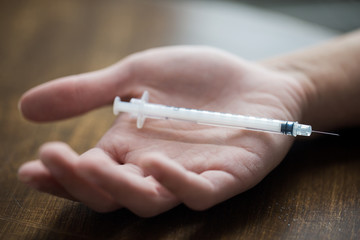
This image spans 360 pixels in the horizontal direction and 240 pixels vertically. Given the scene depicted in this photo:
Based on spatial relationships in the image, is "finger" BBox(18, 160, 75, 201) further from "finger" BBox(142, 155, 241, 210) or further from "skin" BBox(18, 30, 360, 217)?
"finger" BBox(142, 155, 241, 210)

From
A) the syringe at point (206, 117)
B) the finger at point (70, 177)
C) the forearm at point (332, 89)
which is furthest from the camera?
the forearm at point (332, 89)

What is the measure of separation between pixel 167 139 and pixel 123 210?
0.61ft

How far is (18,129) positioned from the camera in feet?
3.26

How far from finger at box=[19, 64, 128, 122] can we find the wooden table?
83mm

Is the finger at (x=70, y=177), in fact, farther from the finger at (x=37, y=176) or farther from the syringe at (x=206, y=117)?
the syringe at (x=206, y=117)

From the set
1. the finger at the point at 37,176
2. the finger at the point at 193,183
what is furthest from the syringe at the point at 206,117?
the finger at the point at 37,176

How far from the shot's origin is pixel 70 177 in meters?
0.64

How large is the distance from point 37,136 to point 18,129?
55 mm

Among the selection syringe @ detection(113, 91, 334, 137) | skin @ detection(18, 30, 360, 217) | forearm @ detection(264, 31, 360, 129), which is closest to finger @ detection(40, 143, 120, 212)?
skin @ detection(18, 30, 360, 217)

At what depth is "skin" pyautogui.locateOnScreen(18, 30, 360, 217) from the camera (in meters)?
0.64

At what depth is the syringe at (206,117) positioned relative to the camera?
83 cm

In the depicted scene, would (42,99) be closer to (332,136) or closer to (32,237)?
(32,237)

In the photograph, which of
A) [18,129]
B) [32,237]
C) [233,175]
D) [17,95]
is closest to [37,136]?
[18,129]

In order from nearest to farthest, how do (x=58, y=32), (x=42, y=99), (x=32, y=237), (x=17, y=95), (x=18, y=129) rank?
(x=32, y=237) → (x=42, y=99) → (x=18, y=129) → (x=17, y=95) → (x=58, y=32)
